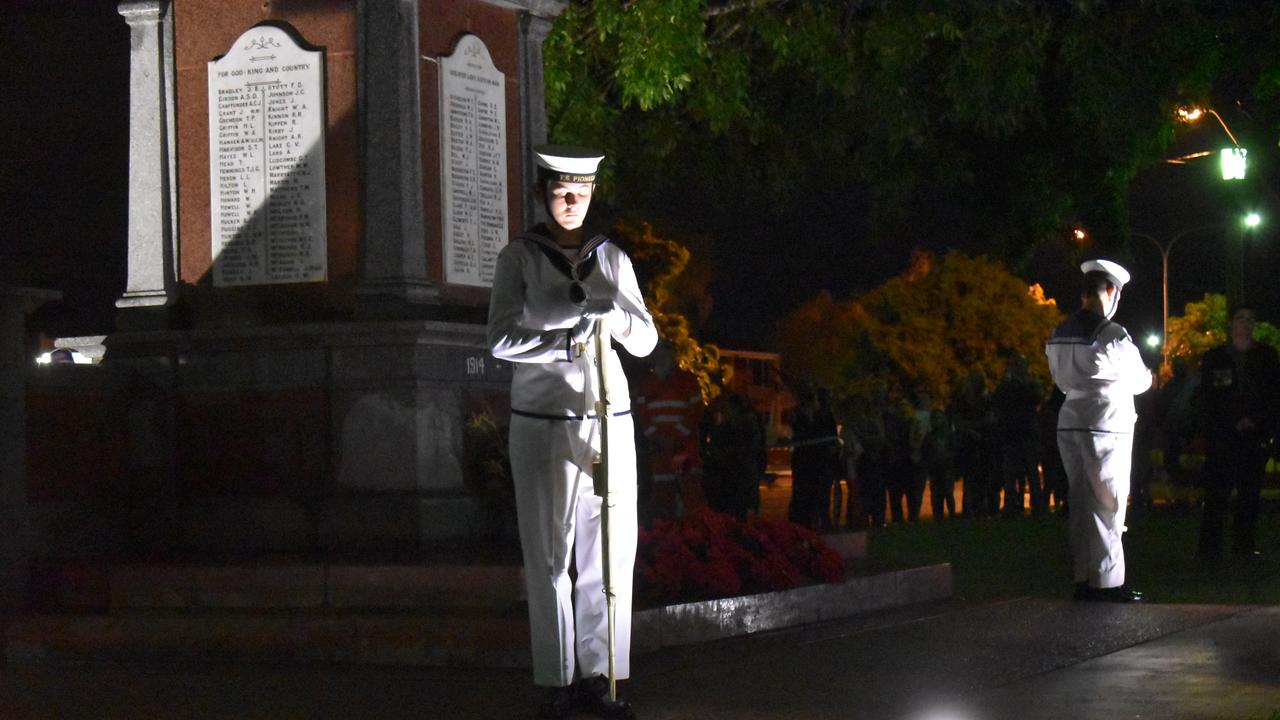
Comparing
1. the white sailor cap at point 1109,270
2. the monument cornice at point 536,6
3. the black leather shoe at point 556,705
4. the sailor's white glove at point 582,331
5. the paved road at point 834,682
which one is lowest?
the paved road at point 834,682

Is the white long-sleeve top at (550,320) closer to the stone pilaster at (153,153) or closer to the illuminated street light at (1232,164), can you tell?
the stone pilaster at (153,153)

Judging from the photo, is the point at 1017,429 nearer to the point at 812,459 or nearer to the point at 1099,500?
the point at 812,459

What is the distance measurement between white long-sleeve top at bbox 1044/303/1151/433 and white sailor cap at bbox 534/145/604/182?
4823mm

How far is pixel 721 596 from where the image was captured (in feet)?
32.2

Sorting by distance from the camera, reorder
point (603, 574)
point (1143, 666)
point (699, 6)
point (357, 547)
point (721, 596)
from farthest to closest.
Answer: point (699, 6) < point (357, 547) < point (721, 596) < point (1143, 666) < point (603, 574)

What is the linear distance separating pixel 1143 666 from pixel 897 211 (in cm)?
1203

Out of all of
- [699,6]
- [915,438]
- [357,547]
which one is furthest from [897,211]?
[357,547]

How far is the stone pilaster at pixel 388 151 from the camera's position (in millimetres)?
11625

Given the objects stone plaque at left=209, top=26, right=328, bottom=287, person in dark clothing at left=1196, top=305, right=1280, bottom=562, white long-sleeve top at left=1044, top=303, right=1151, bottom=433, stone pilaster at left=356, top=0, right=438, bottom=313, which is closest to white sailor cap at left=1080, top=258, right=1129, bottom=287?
white long-sleeve top at left=1044, top=303, right=1151, bottom=433

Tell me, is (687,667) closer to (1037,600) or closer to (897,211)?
(1037,600)

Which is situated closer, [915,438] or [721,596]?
[721,596]

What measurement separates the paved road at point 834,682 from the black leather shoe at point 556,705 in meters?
0.25

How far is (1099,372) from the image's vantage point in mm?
11336

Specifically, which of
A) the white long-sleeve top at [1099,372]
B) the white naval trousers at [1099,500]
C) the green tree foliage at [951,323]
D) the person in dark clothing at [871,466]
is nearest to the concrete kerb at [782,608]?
the white naval trousers at [1099,500]
